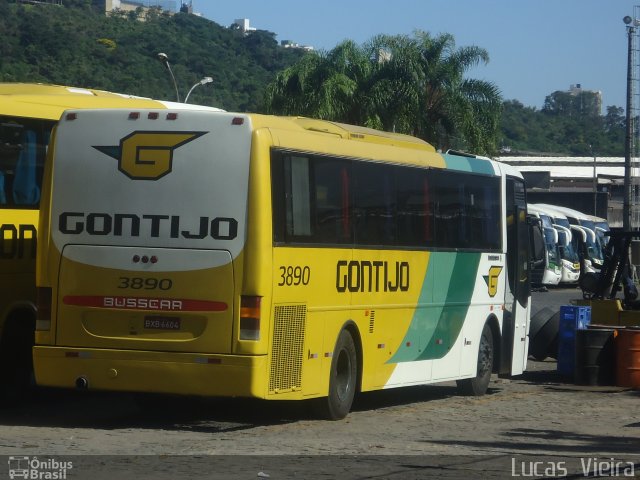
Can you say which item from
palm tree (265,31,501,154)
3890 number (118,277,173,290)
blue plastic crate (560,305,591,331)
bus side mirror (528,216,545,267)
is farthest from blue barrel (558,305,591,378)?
palm tree (265,31,501,154)

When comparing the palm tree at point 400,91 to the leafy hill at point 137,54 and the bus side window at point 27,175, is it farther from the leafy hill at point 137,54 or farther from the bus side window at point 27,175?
the bus side window at point 27,175

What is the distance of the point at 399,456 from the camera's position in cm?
1091

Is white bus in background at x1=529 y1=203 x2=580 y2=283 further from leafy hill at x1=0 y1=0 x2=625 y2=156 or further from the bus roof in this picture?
the bus roof

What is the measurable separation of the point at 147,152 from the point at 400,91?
124ft

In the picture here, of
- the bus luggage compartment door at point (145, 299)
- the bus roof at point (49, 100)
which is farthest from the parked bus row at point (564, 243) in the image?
the bus luggage compartment door at point (145, 299)

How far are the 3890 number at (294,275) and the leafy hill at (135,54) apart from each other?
51.8 meters

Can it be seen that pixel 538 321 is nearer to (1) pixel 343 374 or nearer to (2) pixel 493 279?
(2) pixel 493 279

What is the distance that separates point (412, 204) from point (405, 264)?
0.79 m

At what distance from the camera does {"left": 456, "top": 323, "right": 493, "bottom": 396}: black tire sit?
17.7m

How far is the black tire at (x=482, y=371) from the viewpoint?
17719mm

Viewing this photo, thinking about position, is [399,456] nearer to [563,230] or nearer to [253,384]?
[253,384]

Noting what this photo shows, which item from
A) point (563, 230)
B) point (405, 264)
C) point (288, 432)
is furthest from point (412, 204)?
point (563, 230)

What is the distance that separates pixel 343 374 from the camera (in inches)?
546

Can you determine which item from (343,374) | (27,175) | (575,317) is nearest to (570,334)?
(575,317)
